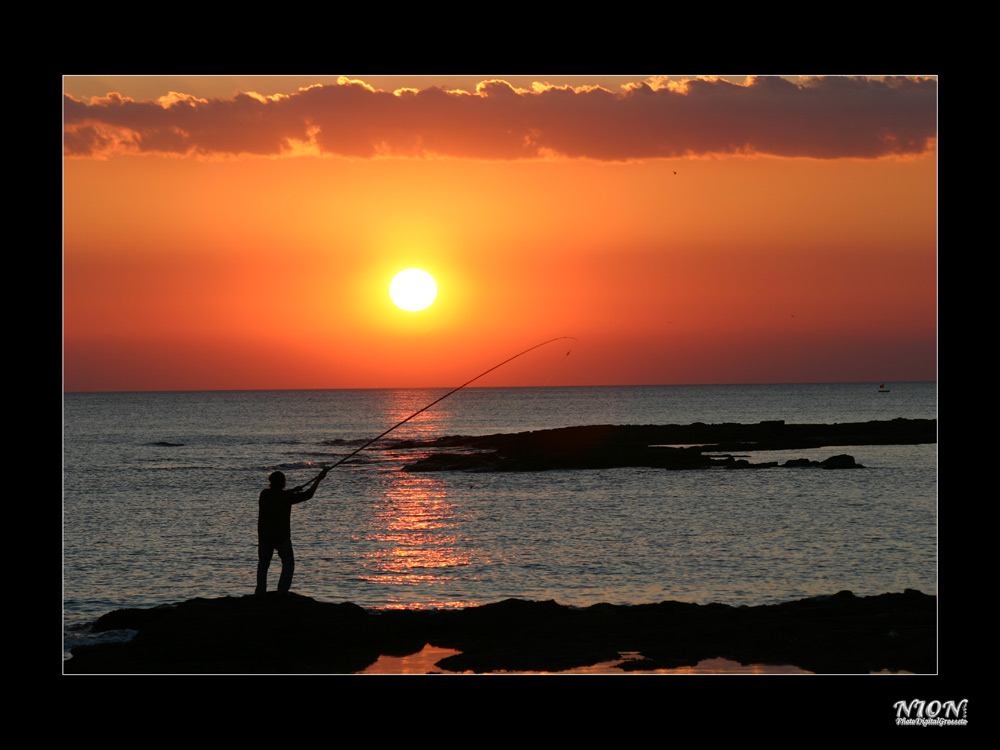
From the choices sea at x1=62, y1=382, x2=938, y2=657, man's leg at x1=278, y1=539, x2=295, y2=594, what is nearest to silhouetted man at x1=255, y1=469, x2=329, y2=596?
man's leg at x1=278, y1=539, x2=295, y2=594

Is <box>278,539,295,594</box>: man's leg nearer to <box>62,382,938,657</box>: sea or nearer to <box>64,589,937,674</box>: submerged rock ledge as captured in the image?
<box>64,589,937,674</box>: submerged rock ledge

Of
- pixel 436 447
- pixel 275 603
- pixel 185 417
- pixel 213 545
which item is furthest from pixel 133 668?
pixel 185 417

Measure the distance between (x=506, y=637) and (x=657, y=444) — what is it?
5425 cm

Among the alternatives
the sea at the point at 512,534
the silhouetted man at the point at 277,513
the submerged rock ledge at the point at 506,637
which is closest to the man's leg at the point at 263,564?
the silhouetted man at the point at 277,513

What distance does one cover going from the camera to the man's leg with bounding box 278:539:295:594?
514 inches

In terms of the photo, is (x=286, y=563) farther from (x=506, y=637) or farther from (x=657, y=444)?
(x=657, y=444)

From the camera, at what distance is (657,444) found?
6738 cm

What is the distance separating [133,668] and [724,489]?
31.6m

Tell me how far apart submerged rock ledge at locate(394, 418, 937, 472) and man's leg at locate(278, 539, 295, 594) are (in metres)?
38.3

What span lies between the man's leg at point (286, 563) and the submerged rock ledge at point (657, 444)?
126ft

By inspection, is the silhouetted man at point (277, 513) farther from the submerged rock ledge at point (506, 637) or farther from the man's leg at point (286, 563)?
the submerged rock ledge at point (506, 637)

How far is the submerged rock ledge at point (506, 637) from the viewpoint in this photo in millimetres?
12672

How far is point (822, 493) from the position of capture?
38.4m
